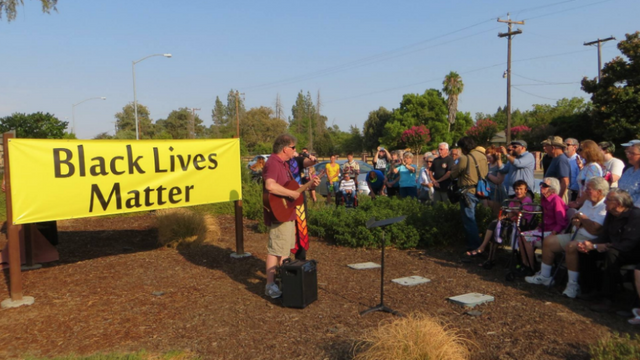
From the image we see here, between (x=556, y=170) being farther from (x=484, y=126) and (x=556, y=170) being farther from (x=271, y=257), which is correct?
(x=484, y=126)

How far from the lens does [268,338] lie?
4.38 meters

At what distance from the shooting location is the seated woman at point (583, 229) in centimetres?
540

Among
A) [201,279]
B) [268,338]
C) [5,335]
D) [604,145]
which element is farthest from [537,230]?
[5,335]

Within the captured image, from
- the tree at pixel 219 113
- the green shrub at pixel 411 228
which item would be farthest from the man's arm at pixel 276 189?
the tree at pixel 219 113

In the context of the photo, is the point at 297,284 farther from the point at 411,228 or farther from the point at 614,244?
the point at 411,228

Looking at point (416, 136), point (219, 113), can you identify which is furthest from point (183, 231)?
point (219, 113)

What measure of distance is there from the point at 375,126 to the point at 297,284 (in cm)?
6075

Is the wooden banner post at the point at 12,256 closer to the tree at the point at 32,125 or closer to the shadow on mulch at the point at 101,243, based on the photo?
the shadow on mulch at the point at 101,243

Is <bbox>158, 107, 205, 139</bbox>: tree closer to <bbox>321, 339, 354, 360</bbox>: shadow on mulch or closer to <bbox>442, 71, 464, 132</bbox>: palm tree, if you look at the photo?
<bbox>442, 71, 464, 132</bbox>: palm tree

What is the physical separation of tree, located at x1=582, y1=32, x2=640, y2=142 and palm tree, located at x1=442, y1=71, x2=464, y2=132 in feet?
94.4

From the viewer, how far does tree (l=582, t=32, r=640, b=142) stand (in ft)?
86.2

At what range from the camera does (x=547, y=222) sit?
621cm

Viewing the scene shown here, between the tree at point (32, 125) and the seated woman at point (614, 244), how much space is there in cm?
2890

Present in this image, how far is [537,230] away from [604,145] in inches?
84.9
